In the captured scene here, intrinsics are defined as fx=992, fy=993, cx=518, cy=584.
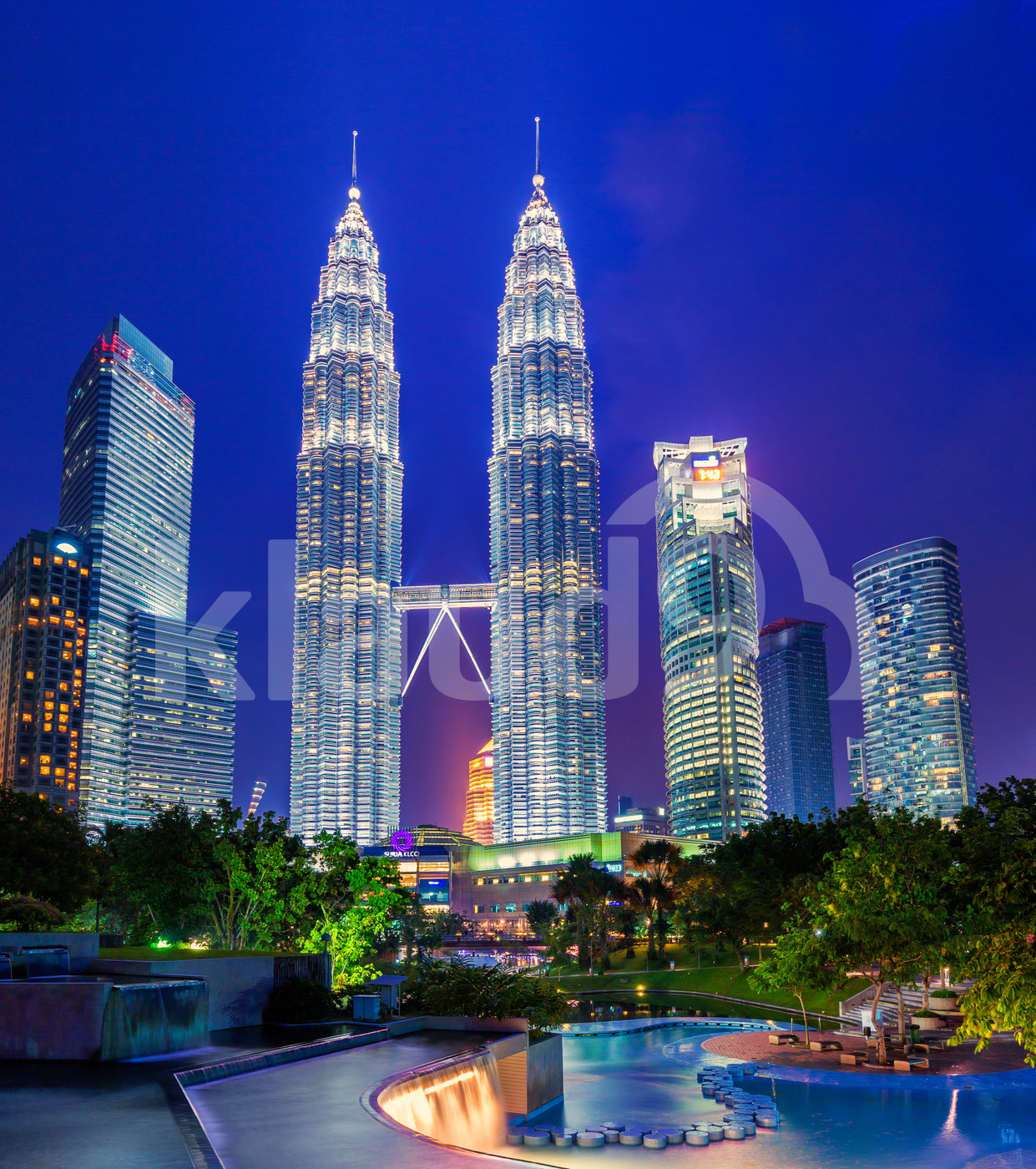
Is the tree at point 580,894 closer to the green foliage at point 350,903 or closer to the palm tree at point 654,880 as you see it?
the palm tree at point 654,880

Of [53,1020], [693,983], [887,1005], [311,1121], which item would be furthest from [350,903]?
[693,983]

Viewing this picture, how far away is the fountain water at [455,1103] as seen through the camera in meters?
20.7

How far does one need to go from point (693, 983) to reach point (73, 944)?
193 ft

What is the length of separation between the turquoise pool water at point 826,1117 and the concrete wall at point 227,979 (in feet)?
29.1

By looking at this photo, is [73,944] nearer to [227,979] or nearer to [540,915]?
[227,979]

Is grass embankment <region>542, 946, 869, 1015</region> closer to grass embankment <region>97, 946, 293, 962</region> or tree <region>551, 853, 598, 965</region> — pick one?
tree <region>551, 853, 598, 965</region>

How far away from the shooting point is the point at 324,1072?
22250 mm

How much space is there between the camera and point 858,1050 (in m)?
46.1

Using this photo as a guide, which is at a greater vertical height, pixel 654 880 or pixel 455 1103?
pixel 455 1103

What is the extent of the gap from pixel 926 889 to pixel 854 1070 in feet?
32.0

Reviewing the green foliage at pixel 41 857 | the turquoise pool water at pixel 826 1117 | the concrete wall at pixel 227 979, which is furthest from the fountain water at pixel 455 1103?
the green foliage at pixel 41 857

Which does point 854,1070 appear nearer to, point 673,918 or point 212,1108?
point 212,1108

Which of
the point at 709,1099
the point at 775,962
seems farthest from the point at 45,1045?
the point at 775,962

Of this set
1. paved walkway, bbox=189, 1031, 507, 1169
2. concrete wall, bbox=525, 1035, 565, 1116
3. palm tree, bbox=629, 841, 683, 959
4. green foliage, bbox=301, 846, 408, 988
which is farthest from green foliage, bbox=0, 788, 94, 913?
palm tree, bbox=629, 841, 683, 959
